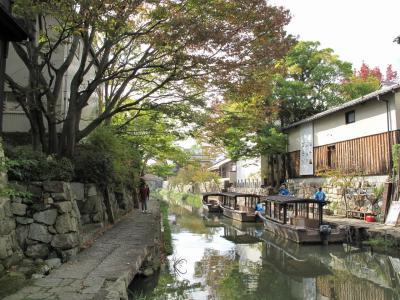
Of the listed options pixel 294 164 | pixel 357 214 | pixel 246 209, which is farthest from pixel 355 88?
pixel 246 209

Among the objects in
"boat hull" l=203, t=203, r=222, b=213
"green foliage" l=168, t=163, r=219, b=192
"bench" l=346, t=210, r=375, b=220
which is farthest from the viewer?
"green foliage" l=168, t=163, r=219, b=192

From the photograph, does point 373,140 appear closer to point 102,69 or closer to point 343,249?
point 343,249

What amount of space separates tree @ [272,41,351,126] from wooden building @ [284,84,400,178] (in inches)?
91.8

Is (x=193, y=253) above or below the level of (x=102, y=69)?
below

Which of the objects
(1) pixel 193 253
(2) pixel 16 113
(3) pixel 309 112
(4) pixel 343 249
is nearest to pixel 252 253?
(1) pixel 193 253

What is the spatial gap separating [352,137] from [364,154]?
1637 mm

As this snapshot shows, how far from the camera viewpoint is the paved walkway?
23.7ft

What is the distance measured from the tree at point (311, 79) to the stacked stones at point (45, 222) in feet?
72.7

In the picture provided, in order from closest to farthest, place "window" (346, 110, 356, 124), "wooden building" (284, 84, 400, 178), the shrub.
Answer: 1. the shrub
2. "wooden building" (284, 84, 400, 178)
3. "window" (346, 110, 356, 124)

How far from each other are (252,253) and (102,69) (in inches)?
390

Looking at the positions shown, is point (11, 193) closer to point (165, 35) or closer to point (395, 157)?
point (165, 35)

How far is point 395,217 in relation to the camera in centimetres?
1866

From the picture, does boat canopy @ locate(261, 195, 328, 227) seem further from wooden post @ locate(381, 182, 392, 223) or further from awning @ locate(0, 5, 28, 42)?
awning @ locate(0, 5, 28, 42)

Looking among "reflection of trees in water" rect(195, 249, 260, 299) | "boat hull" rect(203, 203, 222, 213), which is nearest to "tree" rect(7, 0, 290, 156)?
"reflection of trees in water" rect(195, 249, 260, 299)
